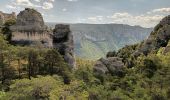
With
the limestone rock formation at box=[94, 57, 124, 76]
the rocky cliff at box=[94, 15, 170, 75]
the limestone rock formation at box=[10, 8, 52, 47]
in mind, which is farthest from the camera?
the limestone rock formation at box=[10, 8, 52, 47]

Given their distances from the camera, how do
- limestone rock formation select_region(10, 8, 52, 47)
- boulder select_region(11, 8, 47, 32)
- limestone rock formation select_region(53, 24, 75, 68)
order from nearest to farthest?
limestone rock formation select_region(10, 8, 52, 47) < boulder select_region(11, 8, 47, 32) < limestone rock formation select_region(53, 24, 75, 68)

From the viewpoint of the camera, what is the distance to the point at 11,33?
384ft

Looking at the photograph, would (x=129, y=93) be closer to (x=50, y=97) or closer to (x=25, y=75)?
(x=50, y=97)

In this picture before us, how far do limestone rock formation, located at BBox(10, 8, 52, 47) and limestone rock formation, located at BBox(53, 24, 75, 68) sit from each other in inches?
131

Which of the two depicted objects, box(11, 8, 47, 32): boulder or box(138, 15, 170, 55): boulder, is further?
box(138, 15, 170, 55): boulder

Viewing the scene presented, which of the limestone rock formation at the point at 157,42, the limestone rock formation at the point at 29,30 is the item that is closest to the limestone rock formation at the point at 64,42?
the limestone rock formation at the point at 29,30

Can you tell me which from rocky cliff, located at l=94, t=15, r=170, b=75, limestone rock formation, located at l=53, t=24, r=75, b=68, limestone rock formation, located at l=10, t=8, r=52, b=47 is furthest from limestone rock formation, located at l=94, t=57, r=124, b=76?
limestone rock formation, located at l=10, t=8, r=52, b=47

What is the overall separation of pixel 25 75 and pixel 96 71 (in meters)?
19.8

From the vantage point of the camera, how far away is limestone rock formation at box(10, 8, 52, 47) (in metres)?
116

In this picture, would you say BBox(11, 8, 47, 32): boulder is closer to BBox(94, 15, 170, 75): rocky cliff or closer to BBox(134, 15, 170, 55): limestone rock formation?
BBox(94, 15, 170, 75): rocky cliff

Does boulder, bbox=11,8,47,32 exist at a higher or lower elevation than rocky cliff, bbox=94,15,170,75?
higher

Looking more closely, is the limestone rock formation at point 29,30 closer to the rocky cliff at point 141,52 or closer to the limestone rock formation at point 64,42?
the limestone rock formation at point 64,42

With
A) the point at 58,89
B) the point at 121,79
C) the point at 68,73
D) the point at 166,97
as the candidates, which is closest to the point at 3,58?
the point at 68,73

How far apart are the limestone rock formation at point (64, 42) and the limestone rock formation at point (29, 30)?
3328mm
